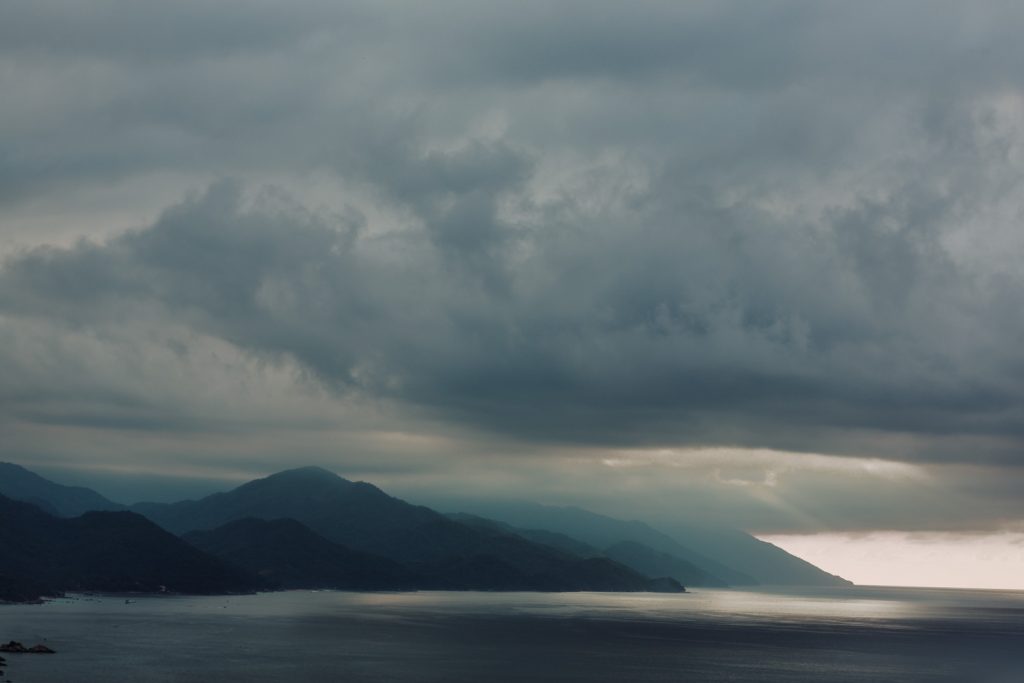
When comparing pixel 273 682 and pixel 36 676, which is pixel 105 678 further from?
pixel 273 682

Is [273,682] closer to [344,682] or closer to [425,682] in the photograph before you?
[344,682]

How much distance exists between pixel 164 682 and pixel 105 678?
10.5 meters

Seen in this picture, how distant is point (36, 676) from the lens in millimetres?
185875

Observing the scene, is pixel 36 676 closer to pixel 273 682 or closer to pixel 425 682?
pixel 273 682

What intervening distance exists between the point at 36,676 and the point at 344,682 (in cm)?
5212

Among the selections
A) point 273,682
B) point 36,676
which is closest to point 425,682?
point 273,682

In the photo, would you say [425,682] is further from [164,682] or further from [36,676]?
[36,676]

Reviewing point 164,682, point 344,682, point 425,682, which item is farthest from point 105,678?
point 425,682

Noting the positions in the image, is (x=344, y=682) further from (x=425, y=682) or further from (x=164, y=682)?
(x=164, y=682)

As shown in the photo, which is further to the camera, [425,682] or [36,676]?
[425,682]

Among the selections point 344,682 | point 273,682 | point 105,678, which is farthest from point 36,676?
point 344,682

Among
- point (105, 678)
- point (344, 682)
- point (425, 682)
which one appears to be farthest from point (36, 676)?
point (425, 682)

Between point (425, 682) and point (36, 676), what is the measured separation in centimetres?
6689

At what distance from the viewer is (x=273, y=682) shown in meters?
192
